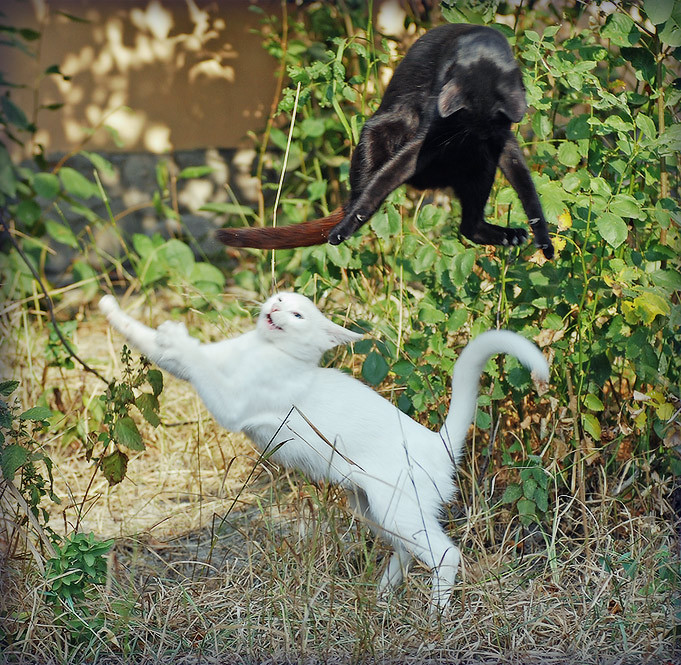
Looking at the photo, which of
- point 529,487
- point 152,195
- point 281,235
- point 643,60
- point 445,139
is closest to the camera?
point 445,139

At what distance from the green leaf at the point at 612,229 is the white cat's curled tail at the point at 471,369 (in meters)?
0.34

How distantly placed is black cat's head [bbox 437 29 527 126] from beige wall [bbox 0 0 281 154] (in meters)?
3.85

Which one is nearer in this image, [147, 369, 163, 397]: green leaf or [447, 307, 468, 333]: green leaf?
[147, 369, 163, 397]: green leaf

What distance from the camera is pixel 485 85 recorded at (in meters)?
1.48

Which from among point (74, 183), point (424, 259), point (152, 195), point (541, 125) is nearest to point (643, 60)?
point (541, 125)

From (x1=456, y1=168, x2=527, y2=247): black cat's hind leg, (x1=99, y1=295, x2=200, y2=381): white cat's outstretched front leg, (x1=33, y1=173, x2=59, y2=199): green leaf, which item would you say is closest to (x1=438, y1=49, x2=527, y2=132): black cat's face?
(x1=456, y1=168, x2=527, y2=247): black cat's hind leg

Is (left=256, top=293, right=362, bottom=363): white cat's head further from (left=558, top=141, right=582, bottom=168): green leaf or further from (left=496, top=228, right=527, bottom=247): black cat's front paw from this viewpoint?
(left=558, top=141, right=582, bottom=168): green leaf

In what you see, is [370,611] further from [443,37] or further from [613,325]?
[443,37]

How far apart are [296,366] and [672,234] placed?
1293mm

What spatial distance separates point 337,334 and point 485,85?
2.24ft

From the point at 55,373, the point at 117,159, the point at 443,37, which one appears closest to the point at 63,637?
the point at 443,37

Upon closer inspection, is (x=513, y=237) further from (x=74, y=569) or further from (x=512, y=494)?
(x=74, y=569)

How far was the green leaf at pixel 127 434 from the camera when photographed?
2242 mm

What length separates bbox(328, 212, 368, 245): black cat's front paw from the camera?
1545 mm
